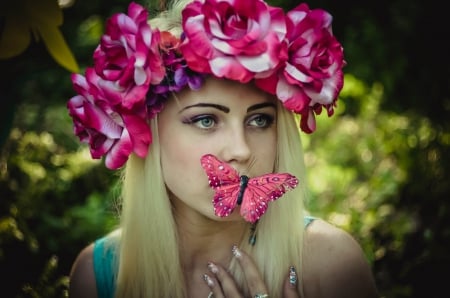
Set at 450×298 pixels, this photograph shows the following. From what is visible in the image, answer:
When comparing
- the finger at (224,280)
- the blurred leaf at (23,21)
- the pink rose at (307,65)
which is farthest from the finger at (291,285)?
the blurred leaf at (23,21)

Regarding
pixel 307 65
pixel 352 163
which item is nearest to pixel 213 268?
pixel 307 65

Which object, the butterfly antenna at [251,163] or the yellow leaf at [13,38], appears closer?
the yellow leaf at [13,38]

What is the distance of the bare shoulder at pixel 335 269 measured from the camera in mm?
2338

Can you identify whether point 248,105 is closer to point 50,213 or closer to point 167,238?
point 167,238

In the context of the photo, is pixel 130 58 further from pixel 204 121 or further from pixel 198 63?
pixel 204 121

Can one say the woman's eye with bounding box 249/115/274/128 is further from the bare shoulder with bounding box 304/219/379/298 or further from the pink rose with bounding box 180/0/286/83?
the bare shoulder with bounding box 304/219/379/298

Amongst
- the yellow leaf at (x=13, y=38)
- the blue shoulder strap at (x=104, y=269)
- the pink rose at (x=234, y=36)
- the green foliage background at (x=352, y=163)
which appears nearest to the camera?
the yellow leaf at (x=13, y=38)

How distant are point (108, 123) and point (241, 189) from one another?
1.88 feet

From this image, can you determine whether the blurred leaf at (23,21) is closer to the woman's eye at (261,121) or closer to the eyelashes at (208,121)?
the eyelashes at (208,121)

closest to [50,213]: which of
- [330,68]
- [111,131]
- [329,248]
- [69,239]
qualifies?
[69,239]

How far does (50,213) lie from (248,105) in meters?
2.04

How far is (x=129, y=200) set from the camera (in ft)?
7.88

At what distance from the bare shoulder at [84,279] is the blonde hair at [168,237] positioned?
14 centimetres

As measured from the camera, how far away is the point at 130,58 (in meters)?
1.94
